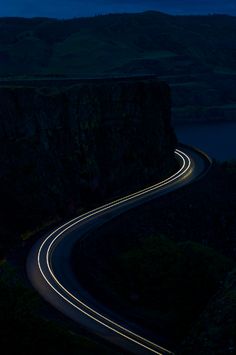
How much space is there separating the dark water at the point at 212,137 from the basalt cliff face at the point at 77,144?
46.0 m

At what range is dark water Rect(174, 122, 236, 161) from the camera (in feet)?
417

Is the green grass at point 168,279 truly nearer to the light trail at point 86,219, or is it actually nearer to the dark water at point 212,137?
the light trail at point 86,219

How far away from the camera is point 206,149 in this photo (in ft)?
429

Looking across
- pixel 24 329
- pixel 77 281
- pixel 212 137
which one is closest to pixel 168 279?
pixel 77 281

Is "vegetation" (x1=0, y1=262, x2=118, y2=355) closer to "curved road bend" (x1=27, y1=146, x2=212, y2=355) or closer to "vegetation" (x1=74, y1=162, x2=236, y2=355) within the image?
"curved road bend" (x1=27, y1=146, x2=212, y2=355)

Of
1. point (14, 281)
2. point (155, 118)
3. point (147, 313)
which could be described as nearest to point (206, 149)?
point (155, 118)

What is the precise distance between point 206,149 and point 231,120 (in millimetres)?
58836

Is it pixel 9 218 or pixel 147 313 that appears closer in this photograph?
pixel 147 313

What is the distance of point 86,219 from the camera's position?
180 feet

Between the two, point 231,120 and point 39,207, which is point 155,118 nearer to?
point 39,207

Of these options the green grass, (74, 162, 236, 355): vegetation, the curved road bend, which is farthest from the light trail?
the green grass

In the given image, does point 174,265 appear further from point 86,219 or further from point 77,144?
point 77,144

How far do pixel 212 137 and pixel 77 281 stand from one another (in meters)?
113

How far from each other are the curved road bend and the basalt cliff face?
10.5ft
